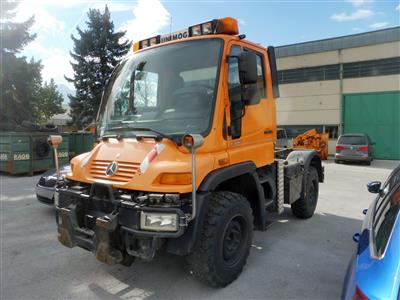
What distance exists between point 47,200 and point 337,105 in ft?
66.9

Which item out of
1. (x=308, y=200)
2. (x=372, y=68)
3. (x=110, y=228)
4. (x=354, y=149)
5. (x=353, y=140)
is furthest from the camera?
(x=372, y=68)

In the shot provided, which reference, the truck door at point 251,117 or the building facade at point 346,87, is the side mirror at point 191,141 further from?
the building facade at point 346,87

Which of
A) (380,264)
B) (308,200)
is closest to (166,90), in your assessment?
(380,264)

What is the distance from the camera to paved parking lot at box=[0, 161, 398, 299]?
11.4ft

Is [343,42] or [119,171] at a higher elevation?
[343,42]

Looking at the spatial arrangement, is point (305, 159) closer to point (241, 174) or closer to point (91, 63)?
point (241, 174)

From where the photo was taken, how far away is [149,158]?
3.20 m

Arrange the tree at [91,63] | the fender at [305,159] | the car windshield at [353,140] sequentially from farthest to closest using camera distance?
the tree at [91,63] → the car windshield at [353,140] → the fender at [305,159]

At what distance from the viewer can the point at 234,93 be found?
368 centimetres

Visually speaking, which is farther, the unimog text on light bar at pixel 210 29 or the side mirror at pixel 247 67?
the unimog text on light bar at pixel 210 29

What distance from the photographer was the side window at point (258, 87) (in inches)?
156

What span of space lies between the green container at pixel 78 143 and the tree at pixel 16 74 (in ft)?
37.5

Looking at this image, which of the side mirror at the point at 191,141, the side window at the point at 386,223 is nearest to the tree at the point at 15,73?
the side mirror at the point at 191,141

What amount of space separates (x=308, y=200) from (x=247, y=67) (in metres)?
3.57
